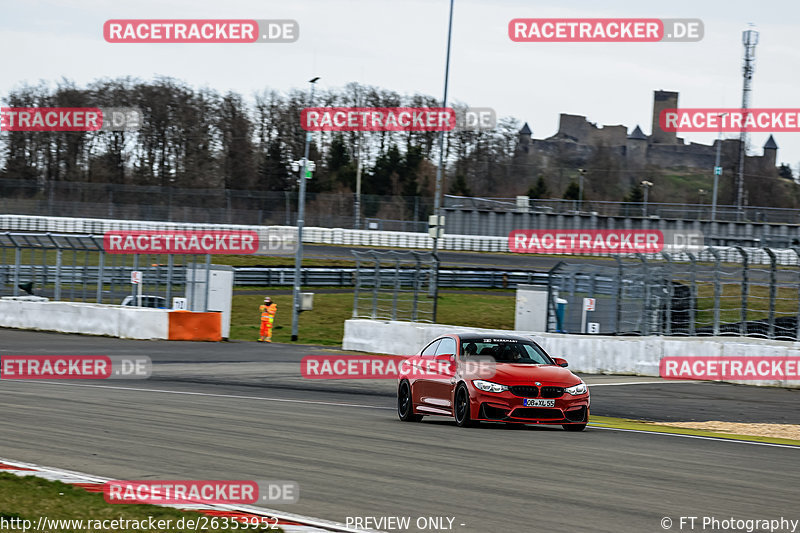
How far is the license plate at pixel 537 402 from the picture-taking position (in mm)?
12133

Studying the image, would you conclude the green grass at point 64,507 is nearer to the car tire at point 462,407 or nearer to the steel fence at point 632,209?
the car tire at point 462,407

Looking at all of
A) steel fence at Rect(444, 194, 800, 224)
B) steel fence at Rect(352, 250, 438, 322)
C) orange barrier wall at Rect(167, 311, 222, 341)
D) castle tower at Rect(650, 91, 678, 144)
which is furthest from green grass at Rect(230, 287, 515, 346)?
castle tower at Rect(650, 91, 678, 144)

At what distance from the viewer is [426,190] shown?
88.0 meters

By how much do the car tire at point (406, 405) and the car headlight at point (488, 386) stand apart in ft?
4.86

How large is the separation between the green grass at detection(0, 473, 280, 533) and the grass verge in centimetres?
767

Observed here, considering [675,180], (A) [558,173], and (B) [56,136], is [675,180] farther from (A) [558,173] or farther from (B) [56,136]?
(B) [56,136]

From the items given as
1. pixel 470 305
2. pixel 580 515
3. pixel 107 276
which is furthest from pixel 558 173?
pixel 580 515

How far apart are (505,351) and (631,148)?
149 m

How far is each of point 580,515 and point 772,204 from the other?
124 m

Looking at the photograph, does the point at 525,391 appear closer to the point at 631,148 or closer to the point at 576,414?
the point at 576,414

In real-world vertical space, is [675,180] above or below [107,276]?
above

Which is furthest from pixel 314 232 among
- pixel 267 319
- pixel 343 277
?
pixel 267 319

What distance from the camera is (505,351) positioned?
13.0 m

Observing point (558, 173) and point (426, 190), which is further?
point (558, 173)
